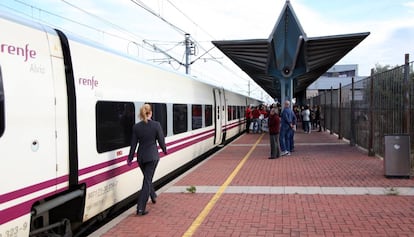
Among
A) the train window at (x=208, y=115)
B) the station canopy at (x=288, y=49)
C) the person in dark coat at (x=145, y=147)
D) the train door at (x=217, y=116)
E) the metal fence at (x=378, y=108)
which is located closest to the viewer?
the person in dark coat at (x=145, y=147)

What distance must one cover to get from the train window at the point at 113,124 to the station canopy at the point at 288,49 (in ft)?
52.5

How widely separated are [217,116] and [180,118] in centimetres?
711

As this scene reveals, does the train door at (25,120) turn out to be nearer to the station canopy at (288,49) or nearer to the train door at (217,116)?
the train door at (217,116)

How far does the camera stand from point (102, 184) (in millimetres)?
6578

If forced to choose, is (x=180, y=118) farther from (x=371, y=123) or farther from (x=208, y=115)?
(x=371, y=123)

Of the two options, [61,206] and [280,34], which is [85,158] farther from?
[280,34]

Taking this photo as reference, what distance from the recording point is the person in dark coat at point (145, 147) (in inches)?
283

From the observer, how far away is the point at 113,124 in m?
7.12

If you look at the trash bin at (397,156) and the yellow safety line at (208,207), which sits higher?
the trash bin at (397,156)

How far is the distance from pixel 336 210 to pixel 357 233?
1245 mm

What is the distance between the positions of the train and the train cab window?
4585 millimetres

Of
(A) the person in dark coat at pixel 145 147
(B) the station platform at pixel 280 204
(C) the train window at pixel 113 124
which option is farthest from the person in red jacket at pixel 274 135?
(A) the person in dark coat at pixel 145 147

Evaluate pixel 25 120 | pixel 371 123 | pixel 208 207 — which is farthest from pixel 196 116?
pixel 25 120

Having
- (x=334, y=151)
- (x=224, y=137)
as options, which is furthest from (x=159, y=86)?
(x=224, y=137)
